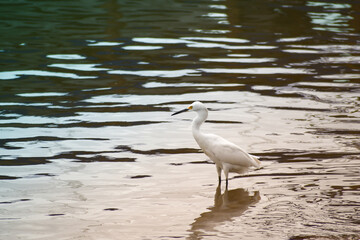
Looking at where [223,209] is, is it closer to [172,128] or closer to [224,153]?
[224,153]

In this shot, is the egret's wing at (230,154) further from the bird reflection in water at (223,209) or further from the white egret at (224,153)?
the bird reflection in water at (223,209)

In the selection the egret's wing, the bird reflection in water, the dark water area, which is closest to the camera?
the bird reflection in water

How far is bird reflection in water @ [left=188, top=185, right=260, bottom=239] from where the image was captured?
25.4 feet

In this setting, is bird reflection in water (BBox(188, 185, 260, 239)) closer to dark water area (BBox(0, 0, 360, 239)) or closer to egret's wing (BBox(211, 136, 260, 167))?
dark water area (BBox(0, 0, 360, 239))

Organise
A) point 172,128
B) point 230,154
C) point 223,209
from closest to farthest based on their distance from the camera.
Result: 1. point 223,209
2. point 230,154
3. point 172,128

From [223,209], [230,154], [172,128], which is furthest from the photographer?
[172,128]

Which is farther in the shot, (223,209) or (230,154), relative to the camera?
(230,154)

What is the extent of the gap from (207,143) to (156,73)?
8000 millimetres

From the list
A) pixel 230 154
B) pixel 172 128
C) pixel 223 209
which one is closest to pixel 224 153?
pixel 230 154

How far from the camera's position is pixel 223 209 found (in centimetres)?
847

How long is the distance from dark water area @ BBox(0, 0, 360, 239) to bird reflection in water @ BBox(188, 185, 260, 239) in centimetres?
3

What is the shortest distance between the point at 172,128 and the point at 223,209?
4043mm

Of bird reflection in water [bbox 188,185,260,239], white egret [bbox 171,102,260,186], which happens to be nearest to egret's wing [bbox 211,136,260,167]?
white egret [bbox 171,102,260,186]

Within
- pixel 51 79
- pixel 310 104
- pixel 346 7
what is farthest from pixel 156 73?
pixel 346 7
